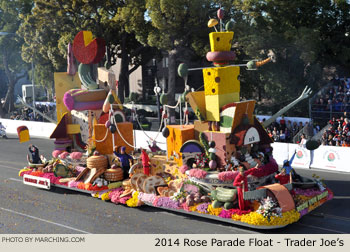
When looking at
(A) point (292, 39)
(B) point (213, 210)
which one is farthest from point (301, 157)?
(A) point (292, 39)

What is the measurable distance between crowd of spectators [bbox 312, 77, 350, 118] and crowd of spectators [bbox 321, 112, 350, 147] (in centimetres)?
300

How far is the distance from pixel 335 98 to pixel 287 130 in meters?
5.04

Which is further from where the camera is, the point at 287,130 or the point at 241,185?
the point at 287,130

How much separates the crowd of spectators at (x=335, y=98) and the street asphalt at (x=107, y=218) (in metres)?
10.4

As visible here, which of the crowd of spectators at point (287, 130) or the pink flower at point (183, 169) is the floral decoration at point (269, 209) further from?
the crowd of spectators at point (287, 130)

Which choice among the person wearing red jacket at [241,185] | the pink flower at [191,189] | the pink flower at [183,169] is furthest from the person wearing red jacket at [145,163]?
the person wearing red jacket at [241,185]

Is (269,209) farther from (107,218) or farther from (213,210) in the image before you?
(107,218)

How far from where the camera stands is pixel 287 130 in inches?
1134

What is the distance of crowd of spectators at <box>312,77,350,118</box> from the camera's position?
99.8 feet

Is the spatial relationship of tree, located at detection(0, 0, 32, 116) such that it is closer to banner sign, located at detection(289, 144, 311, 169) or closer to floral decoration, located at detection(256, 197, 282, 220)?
banner sign, located at detection(289, 144, 311, 169)

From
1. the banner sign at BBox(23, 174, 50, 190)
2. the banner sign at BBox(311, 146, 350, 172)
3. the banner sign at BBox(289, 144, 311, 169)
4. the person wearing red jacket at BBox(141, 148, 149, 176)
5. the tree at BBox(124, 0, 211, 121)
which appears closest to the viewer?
the person wearing red jacket at BBox(141, 148, 149, 176)

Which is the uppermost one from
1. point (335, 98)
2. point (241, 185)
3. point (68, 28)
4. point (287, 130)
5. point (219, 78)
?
point (68, 28)

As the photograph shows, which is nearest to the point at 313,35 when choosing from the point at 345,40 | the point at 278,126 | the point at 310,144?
the point at 345,40

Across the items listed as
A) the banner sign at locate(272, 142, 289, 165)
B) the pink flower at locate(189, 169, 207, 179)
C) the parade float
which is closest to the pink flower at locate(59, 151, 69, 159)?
the parade float
